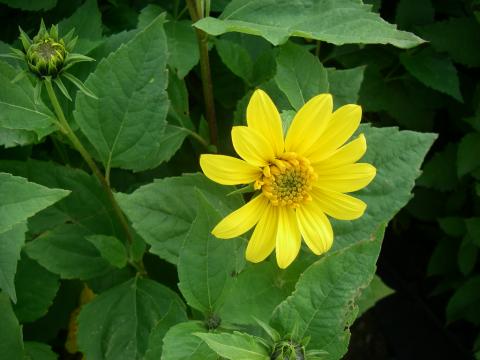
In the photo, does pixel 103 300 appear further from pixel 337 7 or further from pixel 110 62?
pixel 337 7

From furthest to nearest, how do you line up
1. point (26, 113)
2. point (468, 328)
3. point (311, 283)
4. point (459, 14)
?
point (468, 328) < point (459, 14) < point (26, 113) < point (311, 283)

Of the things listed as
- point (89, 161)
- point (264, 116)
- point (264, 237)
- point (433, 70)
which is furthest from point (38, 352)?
point (433, 70)

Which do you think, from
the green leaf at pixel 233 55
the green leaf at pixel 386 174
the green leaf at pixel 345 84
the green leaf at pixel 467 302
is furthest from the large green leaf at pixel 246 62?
the green leaf at pixel 467 302

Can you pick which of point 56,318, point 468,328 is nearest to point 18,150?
point 56,318

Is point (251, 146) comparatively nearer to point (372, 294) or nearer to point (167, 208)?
point (167, 208)

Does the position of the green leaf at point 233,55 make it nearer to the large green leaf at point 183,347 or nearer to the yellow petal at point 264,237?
the yellow petal at point 264,237

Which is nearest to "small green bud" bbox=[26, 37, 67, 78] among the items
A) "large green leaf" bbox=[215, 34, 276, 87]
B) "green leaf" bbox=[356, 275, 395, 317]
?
"large green leaf" bbox=[215, 34, 276, 87]
